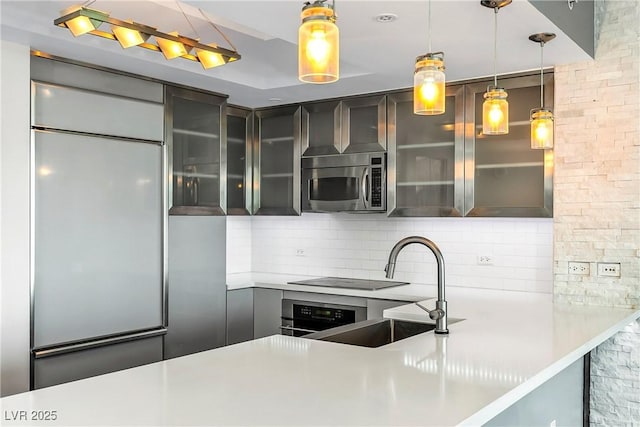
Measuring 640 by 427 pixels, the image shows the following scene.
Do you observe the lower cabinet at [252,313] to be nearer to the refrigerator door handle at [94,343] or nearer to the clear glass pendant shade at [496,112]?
the refrigerator door handle at [94,343]

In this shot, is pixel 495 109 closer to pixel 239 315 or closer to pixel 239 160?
pixel 239 315

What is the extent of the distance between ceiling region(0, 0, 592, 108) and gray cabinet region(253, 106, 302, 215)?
1.77ft

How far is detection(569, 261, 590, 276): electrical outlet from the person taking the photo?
140 inches

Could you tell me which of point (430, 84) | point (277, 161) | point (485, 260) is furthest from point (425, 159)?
point (430, 84)

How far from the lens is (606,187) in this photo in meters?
3.48

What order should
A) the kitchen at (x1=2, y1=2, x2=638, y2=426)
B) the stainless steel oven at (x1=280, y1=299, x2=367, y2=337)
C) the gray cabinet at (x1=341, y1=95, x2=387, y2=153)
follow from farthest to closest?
the gray cabinet at (x1=341, y1=95, x2=387, y2=153), the stainless steel oven at (x1=280, y1=299, x2=367, y2=337), the kitchen at (x1=2, y1=2, x2=638, y2=426)

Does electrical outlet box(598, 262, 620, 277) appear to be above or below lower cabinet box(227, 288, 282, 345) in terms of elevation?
above

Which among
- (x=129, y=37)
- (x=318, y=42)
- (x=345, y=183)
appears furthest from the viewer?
(x=345, y=183)

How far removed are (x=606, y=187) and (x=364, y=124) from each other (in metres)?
1.81

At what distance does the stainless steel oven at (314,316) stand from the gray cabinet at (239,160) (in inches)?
38.3

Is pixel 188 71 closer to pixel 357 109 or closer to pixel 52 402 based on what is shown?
pixel 357 109

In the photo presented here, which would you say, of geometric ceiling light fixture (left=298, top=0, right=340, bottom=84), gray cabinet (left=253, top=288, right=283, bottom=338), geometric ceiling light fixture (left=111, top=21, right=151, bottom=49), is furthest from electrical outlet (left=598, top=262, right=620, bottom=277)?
geometric ceiling light fixture (left=111, top=21, right=151, bottom=49)

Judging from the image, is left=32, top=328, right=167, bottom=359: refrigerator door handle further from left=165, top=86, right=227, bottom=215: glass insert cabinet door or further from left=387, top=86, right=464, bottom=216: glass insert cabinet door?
left=387, top=86, right=464, bottom=216: glass insert cabinet door

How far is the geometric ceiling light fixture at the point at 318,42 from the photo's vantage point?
1617 mm
